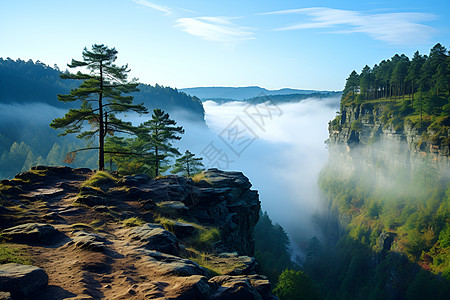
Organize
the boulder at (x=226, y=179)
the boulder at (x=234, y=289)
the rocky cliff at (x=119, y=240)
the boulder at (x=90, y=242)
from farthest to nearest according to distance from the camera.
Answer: the boulder at (x=226, y=179) < the boulder at (x=90, y=242) < the boulder at (x=234, y=289) < the rocky cliff at (x=119, y=240)

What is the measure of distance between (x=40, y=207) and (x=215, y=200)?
1032 centimetres

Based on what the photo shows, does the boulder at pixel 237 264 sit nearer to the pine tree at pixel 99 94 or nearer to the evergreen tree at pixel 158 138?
the pine tree at pixel 99 94

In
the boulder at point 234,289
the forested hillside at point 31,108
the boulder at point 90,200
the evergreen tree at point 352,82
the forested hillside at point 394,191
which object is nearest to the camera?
the boulder at point 234,289

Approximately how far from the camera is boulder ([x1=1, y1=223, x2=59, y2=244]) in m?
9.84

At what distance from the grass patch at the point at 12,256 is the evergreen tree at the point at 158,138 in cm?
2026

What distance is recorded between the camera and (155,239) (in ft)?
35.3

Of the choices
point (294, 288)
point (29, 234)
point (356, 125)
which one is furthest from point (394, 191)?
point (29, 234)

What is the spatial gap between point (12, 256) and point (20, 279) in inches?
75.6

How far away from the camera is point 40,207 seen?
45.0ft

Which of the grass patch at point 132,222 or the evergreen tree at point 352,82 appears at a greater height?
the evergreen tree at point 352,82

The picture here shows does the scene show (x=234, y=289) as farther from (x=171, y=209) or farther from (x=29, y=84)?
(x=29, y=84)

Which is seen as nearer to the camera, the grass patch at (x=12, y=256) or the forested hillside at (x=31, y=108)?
the grass patch at (x=12, y=256)

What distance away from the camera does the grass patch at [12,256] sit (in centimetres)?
786

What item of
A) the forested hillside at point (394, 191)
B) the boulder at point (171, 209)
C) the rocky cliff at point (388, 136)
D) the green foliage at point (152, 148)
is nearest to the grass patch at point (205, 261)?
the boulder at point (171, 209)
